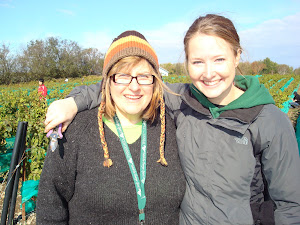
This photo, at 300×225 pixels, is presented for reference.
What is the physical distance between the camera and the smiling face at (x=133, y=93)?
58.1 inches

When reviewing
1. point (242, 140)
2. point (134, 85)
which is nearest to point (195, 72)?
point (134, 85)

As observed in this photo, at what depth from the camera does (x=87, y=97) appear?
1664 mm

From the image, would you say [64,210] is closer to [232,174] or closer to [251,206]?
[232,174]

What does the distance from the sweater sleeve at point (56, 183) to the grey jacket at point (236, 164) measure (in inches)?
14.4

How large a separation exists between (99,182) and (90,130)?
0.36m

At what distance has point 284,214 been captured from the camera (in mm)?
1332

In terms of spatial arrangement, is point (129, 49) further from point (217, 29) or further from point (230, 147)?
point (230, 147)

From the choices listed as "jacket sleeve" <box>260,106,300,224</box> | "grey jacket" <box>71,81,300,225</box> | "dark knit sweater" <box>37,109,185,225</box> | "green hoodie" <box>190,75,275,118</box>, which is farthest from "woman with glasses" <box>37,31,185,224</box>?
"jacket sleeve" <box>260,106,300,224</box>

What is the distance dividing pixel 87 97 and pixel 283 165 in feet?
4.51

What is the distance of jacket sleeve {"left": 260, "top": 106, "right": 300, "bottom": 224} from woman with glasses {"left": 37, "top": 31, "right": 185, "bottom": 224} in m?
0.58

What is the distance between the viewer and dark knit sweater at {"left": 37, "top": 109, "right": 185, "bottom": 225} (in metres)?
1.41

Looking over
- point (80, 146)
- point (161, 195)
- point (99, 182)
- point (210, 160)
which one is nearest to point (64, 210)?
point (99, 182)

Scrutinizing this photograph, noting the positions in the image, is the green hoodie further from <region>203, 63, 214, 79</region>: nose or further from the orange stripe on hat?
the orange stripe on hat

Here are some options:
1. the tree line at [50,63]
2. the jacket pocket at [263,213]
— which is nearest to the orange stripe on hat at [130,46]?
the jacket pocket at [263,213]
